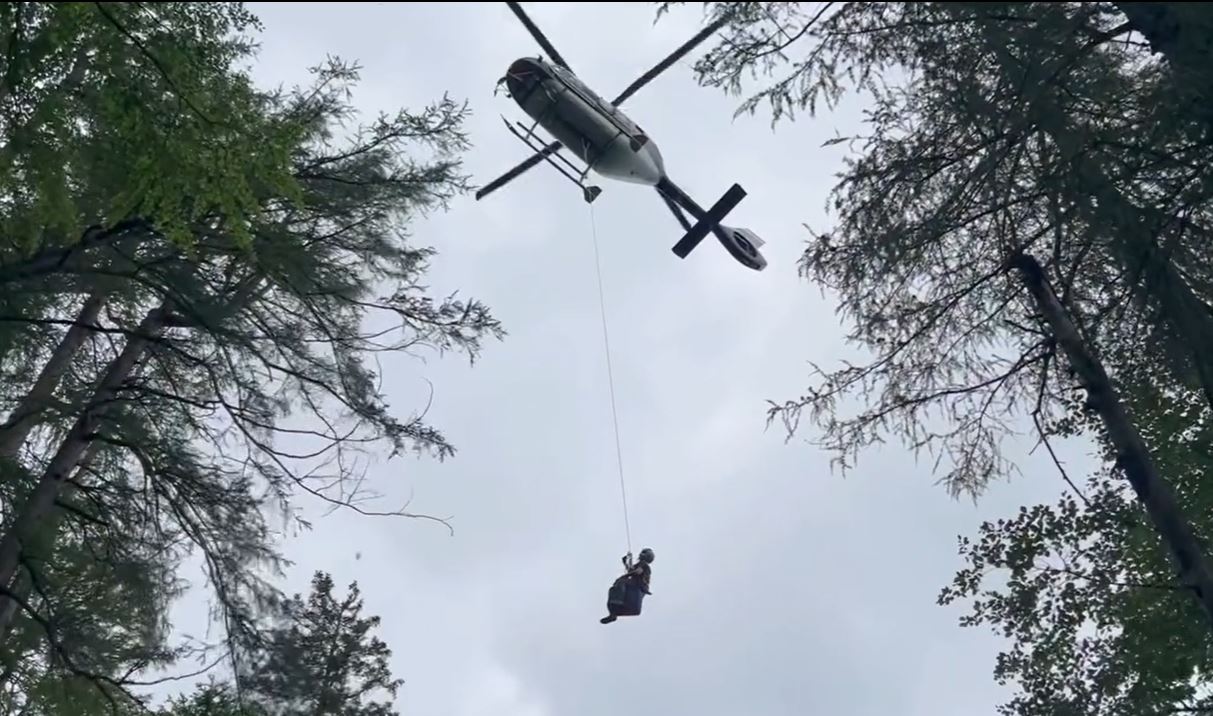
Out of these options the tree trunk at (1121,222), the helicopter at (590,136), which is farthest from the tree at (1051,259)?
the helicopter at (590,136)

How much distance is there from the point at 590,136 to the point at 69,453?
5.48 metres

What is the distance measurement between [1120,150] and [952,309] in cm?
191

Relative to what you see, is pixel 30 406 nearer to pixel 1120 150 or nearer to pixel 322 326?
pixel 322 326

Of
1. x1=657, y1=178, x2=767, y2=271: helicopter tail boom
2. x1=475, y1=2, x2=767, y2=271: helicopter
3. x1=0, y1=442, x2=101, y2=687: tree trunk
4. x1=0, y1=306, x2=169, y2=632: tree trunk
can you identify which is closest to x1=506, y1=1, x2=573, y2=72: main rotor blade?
x1=475, y1=2, x2=767, y2=271: helicopter

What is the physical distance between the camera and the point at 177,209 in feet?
19.6

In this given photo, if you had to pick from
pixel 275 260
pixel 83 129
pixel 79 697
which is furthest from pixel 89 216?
pixel 79 697

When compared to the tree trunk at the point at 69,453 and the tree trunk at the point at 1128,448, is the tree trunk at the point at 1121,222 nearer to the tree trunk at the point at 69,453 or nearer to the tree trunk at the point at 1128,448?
the tree trunk at the point at 1128,448

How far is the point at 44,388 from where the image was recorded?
26.3 feet

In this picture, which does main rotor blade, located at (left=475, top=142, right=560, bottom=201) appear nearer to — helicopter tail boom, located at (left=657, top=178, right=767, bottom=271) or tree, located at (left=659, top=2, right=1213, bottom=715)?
helicopter tail boom, located at (left=657, top=178, right=767, bottom=271)

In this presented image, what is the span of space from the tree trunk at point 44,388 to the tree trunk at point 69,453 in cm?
27

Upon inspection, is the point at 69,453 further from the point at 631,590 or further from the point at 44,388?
the point at 631,590

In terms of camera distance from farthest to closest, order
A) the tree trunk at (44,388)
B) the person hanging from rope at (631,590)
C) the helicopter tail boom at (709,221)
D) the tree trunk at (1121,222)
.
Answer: the helicopter tail boom at (709,221) < the person hanging from rope at (631,590) < the tree trunk at (44,388) < the tree trunk at (1121,222)

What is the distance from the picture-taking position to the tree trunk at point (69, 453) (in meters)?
7.51

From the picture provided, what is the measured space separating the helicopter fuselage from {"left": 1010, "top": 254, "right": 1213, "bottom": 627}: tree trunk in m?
4.76
